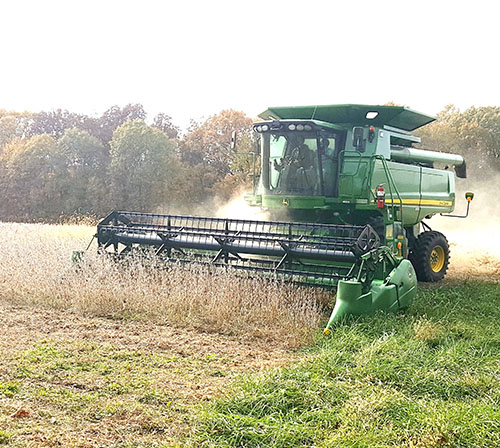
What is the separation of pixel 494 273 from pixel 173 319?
6124mm

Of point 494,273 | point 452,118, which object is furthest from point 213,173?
point 494,273

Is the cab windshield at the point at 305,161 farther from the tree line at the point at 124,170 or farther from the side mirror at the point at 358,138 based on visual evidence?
the tree line at the point at 124,170

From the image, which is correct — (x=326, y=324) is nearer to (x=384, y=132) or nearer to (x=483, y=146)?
(x=384, y=132)

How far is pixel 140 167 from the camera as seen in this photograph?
22.9 meters

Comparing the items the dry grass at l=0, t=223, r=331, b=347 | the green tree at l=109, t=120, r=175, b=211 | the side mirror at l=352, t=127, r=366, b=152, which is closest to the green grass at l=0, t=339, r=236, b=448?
the dry grass at l=0, t=223, r=331, b=347

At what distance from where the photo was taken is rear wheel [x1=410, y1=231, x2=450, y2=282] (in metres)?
8.24

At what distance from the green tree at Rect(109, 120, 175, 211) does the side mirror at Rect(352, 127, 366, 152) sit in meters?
15.7

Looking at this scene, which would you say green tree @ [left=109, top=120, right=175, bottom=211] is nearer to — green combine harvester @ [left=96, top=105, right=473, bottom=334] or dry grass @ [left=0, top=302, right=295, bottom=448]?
green combine harvester @ [left=96, top=105, right=473, bottom=334]

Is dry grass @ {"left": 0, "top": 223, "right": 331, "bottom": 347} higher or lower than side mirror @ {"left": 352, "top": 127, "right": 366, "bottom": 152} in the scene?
lower

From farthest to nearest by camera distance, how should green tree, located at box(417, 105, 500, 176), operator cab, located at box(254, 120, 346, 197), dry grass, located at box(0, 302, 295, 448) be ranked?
green tree, located at box(417, 105, 500, 176) → operator cab, located at box(254, 120, 346, 197) → dry grass, located at box(0, 302, 295, 448)

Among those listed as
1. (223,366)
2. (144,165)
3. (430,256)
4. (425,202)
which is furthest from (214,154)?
(223,366)

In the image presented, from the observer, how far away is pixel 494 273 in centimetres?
Answer: 916

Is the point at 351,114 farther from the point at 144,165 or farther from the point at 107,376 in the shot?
the point at 144,165

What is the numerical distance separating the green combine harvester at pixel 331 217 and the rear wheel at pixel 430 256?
16 mm
